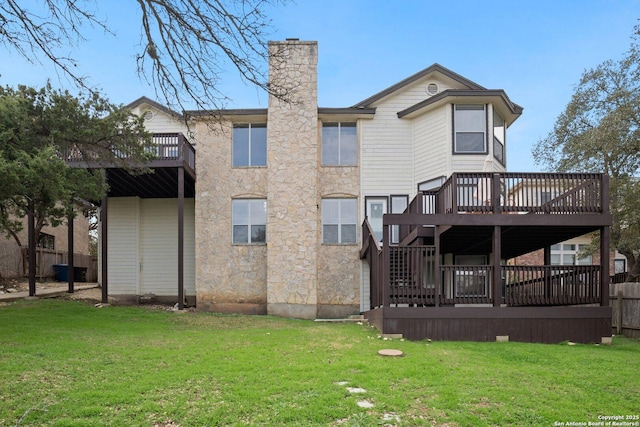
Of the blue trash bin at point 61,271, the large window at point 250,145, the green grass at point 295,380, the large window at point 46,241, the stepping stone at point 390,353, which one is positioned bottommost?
the blue trash bin at point 61,271

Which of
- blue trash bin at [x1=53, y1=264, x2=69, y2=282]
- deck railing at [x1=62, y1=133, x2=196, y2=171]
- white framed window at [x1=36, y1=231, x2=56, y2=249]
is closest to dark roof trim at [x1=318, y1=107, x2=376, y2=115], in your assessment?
deck railing at [x1=62, y1=133, x2=196, y2=171]

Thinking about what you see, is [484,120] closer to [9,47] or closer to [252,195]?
[252,195]

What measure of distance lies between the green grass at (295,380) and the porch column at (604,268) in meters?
1.20

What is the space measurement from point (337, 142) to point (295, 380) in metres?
11.6

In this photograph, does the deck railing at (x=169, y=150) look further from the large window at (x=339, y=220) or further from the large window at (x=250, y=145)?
the large window at (x=339, y=220)

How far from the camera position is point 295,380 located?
233 inches

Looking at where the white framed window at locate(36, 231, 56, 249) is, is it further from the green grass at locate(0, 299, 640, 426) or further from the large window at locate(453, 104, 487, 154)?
the large window at locate(453, 104, 487, 154)

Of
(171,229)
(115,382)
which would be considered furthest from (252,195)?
(115,382)

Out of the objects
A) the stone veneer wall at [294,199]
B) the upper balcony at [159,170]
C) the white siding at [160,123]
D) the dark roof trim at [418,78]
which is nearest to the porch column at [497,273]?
the stone veneer wall at [294,199]

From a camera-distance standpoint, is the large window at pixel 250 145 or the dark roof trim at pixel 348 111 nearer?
the dark roof trim at pixel 348 111

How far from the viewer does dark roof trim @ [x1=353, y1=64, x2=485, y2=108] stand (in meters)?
15.6

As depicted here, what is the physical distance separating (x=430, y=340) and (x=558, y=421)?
17.0ft

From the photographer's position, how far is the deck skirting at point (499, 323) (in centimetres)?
1007

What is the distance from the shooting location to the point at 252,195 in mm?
16141
